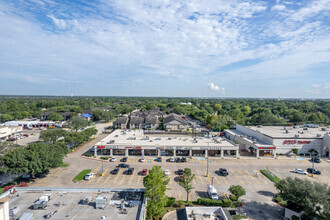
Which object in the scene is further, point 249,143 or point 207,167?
point 249,143

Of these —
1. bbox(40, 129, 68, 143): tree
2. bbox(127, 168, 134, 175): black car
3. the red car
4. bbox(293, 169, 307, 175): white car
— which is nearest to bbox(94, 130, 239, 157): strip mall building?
bbox(127, 168, 134, 175): black car

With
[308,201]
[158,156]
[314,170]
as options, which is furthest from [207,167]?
[314,170]

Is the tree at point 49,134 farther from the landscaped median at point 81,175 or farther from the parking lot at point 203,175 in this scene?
the landscaped median at point 81,175

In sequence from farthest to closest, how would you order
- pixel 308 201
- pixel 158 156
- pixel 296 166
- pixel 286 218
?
pixel 158 156, pixel 296 166, pixel 286 218, pixel 308 201

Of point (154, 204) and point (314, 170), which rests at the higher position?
point (154, 204)

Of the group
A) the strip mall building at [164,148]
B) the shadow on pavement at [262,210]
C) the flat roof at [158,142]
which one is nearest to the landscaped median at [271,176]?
the shadow on pavement at [262,210]

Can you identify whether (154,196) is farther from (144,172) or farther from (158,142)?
(158,142)

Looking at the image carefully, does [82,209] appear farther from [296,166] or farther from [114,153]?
[296,166]
